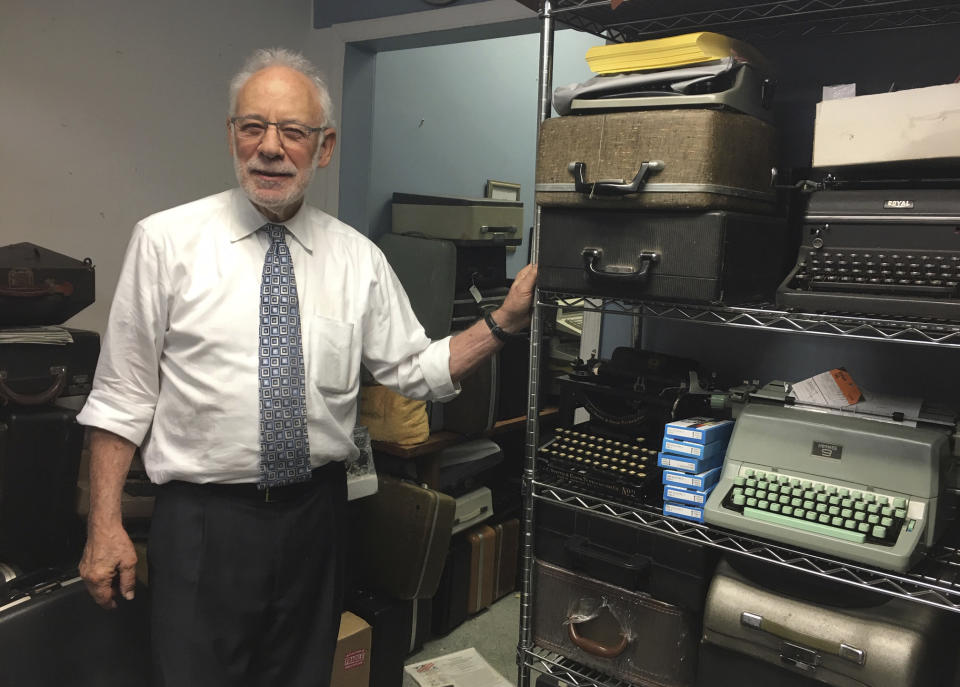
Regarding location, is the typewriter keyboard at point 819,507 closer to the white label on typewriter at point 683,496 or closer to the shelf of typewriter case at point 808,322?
the white label on typewriter at point 683,496

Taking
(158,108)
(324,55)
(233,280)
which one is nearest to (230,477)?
(233,280)

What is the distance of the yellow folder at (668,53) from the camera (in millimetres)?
1466

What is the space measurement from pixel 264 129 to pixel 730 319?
3.37 ft

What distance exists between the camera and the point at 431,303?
2789 millimetres

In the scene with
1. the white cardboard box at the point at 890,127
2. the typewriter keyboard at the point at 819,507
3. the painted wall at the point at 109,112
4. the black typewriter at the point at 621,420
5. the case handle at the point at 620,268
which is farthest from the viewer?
the painted wall at the point at 109,112

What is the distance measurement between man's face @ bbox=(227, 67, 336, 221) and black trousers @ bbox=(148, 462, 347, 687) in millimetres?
612

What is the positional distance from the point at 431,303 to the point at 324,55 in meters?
1.08

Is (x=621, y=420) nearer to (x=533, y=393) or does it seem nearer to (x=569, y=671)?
(x=533, y=393)

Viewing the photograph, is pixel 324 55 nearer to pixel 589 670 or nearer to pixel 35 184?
pixel 35 184

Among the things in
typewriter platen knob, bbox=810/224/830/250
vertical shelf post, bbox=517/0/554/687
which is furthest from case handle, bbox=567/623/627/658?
typewriter platen knob, bbox=810/224/830/250

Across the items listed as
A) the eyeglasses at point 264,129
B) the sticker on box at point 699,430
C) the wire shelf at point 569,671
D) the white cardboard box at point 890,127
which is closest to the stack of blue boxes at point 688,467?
the sticker on box at point 699,430

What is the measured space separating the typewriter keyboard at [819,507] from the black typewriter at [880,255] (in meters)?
0.36

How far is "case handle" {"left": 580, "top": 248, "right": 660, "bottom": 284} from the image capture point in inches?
59.7

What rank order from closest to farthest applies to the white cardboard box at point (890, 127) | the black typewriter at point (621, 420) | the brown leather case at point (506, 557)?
the white cardboard box at point (890, 127)
the black typewriter at point (621, 420)
the brown leather case at point (506, 557)
